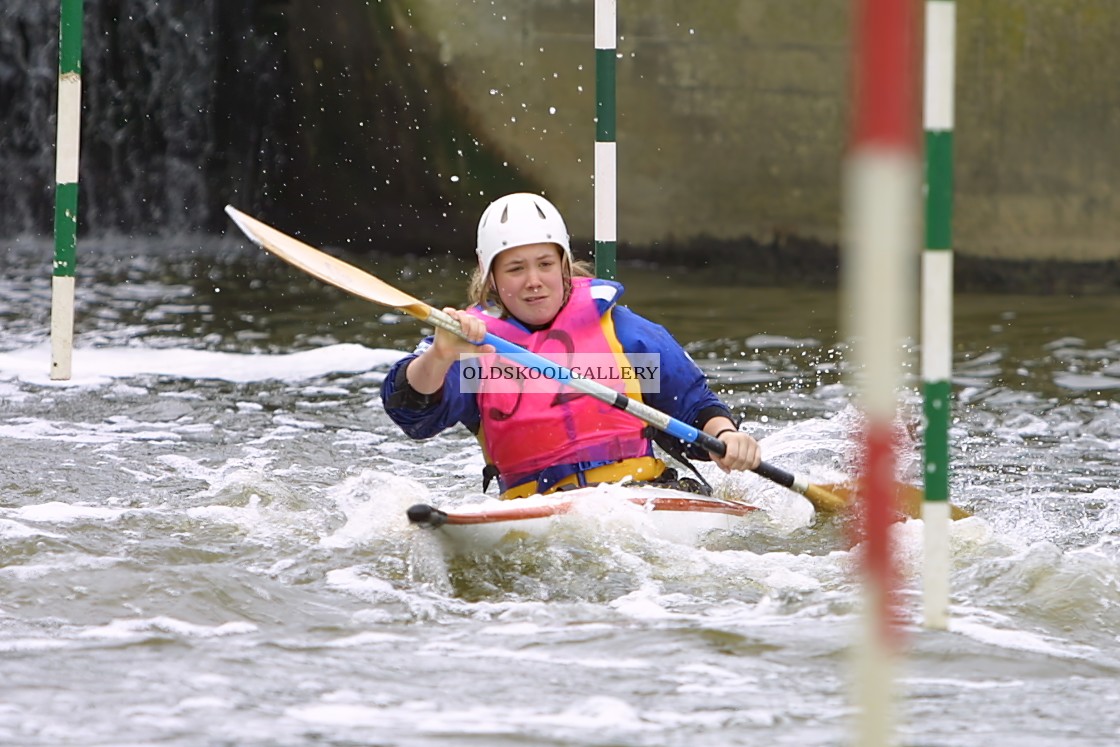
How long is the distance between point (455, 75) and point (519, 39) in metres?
0.50

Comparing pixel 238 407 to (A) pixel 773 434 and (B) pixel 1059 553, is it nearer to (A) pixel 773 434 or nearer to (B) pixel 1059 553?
(A) pixel 773 434

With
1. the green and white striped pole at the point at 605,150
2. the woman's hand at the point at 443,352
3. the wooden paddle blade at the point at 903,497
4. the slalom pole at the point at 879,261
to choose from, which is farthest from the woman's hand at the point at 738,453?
the slalom pole at the point at 879,261

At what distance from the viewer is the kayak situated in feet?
12.0

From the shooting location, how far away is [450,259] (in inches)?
419

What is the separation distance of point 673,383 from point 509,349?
23.6 inches

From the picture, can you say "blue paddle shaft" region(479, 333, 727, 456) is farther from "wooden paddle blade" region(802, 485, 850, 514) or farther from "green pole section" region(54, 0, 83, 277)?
"green pole section" region(54, 0, 83, 277)

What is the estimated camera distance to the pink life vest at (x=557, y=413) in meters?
4.15

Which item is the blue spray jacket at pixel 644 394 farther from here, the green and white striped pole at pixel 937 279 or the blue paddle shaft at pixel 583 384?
the green and white striped pole at pixel 937 279

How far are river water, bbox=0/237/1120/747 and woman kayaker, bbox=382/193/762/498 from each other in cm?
30

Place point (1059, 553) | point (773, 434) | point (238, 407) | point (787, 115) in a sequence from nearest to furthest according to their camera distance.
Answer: point (1059, 553), point (773, 434), point (238, 407), point (787, 115)

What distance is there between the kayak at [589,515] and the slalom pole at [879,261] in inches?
73.0

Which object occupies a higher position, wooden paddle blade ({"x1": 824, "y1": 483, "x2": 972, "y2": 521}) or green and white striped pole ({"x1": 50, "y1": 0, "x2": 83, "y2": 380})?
green and white striped pole ({"x1": 50, "y1": 0, "x2": 83, "y2": 380})

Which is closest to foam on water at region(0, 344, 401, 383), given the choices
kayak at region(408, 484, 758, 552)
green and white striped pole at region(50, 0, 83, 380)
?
green and white striped pole at region(50, 0, 83, 380)

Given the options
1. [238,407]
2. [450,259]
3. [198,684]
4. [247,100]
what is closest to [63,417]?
[238,407]
